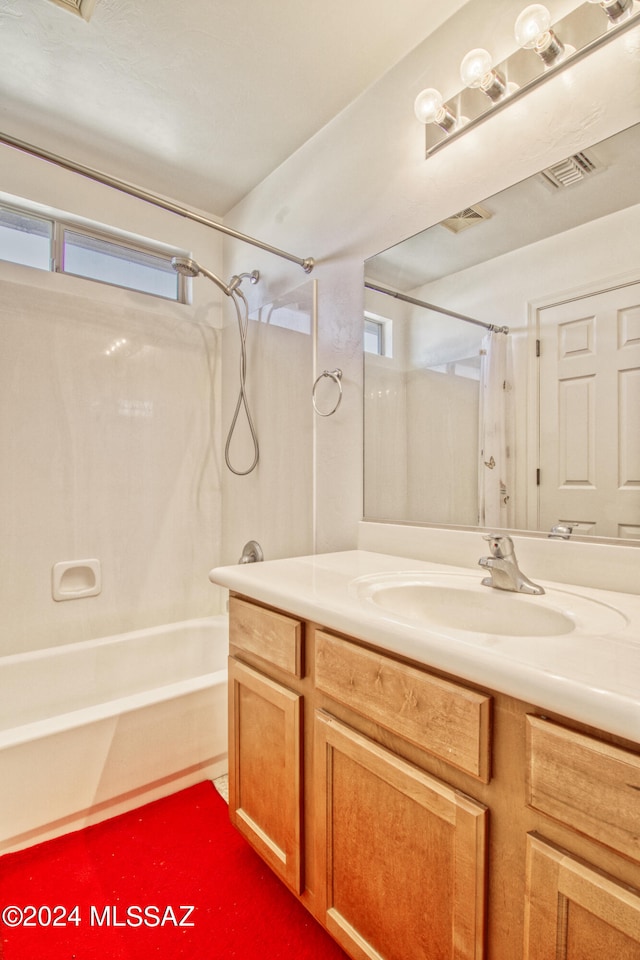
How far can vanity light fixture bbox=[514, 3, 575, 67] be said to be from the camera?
1.15m

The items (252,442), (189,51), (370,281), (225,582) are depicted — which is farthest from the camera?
(252,442)

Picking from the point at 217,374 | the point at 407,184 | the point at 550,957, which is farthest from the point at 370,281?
the point at 550,957

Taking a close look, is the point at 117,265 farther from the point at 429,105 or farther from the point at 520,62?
the point at 520,62

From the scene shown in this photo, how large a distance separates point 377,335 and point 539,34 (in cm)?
86

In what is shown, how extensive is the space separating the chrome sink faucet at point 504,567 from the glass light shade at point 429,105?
1.24 metres

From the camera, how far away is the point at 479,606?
115 cm

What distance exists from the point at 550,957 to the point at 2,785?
1.47 metres

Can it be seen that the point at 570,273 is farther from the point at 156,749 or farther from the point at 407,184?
the point at 156,749

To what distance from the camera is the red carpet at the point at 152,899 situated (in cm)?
115

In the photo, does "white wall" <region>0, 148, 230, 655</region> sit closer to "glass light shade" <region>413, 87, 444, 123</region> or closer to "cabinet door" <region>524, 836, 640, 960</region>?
"glass light shade" <region>413, 87, 444, 123</region>

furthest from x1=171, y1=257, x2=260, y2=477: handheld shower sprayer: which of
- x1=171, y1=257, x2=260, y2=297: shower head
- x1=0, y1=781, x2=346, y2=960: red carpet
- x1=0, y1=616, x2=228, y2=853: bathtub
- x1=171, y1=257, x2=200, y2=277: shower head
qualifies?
x1=0, y1=781, x2=346, y2=960: red carpet

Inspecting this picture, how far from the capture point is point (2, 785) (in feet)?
4.57

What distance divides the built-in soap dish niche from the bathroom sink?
1476 millimetres

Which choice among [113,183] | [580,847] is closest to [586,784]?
[580,847]
